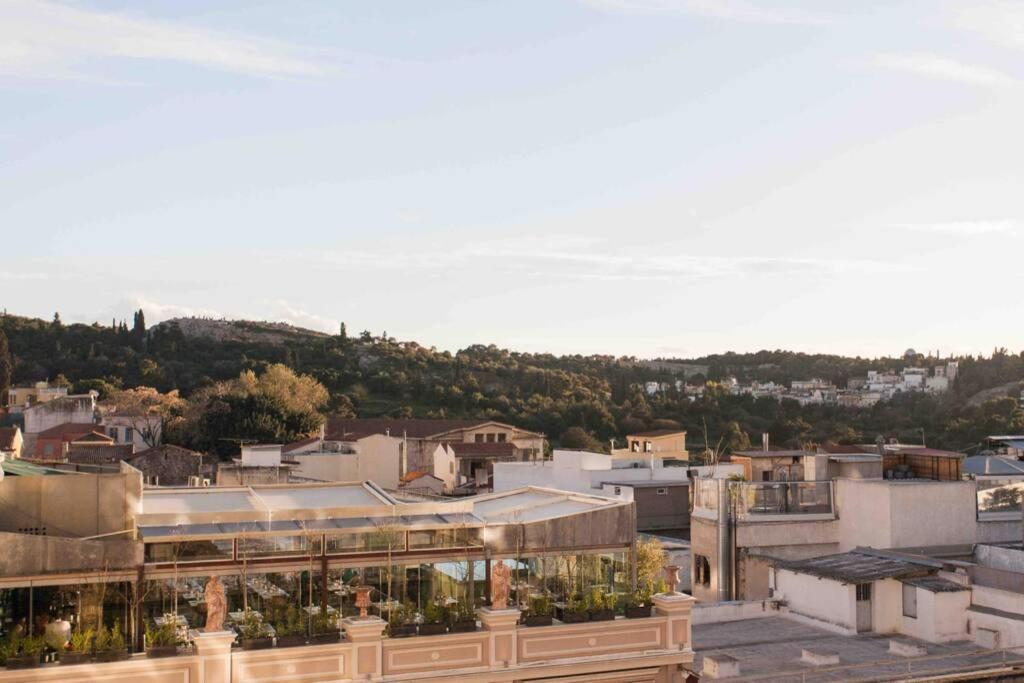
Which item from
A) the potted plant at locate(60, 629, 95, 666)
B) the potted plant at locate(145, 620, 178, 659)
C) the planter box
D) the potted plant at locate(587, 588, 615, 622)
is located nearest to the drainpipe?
the potted plant at locate(587, 588, 615, 622)

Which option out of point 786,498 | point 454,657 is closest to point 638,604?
point 454,657

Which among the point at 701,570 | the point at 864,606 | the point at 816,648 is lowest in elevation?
the point at 816,648

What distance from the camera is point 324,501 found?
46.3ft

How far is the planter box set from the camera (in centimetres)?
1261

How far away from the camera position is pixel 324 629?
12.2 metres

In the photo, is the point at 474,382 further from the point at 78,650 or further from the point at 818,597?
the point at 78,650

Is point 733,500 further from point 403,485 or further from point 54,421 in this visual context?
point 54,421

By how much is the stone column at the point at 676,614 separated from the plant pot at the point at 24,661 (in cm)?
701

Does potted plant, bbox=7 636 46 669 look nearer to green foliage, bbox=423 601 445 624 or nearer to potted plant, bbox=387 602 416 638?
potted plant, bbox=387 602 416 638

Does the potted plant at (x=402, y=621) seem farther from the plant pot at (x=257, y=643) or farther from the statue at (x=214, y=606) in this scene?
the statue at (x=214, y=606)

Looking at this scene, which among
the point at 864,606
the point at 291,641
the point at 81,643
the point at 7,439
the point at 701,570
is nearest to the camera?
the point at 81,643

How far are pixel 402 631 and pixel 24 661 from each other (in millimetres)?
3920

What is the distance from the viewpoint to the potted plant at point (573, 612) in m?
13.1

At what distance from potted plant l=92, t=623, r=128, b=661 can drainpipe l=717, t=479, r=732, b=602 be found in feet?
54.5
